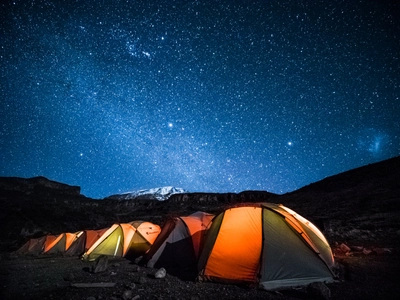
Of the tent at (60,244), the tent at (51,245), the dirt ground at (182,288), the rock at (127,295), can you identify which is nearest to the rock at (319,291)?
the dirt ground at (182,288)

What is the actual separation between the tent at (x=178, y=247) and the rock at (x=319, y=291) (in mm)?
4578

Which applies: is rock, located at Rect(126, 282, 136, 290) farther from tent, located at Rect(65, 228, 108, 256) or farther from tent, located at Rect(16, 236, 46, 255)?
tent, located at Rect(16, 236, 46, 255)

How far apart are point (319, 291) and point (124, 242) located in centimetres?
1101

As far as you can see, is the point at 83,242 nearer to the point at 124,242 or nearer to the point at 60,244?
the point at 60,244

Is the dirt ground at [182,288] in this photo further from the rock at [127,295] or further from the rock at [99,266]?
the rock at [99,266]

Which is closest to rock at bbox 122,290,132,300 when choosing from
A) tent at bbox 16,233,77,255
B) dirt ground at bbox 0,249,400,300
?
dirt ground at bbox 0,249,400,300

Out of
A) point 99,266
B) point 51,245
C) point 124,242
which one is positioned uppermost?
point 124,242

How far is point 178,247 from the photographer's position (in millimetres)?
9438

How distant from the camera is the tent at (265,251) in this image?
5785 mm

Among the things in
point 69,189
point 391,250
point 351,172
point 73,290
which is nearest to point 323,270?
point 391,250

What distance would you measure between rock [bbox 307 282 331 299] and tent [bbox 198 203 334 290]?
636 mm

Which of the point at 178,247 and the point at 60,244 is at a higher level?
the point at 178,247

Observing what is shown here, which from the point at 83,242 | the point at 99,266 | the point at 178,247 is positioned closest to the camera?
the point at 99,266

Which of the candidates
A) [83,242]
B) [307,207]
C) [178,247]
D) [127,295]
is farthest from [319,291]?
[307,207]
